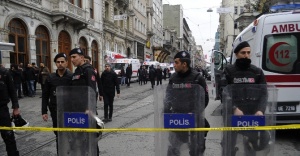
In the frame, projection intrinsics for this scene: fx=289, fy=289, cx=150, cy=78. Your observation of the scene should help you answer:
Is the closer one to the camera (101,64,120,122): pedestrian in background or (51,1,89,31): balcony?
(101,64,120,122): pedestrian in background

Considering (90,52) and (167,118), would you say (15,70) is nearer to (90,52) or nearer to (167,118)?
(167,118)

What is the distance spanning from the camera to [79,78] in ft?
15.3

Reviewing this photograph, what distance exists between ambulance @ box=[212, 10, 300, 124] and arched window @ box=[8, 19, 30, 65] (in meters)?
14.6

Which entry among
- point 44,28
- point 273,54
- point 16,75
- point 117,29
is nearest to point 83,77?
point 273,54

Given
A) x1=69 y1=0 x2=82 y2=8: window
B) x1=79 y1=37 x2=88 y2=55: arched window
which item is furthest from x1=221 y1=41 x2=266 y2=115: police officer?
x1=79 y1=37 x2=88 y2=55: arched window

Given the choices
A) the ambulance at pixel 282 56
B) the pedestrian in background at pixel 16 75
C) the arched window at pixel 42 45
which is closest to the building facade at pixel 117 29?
the arched window at pixel 42 45

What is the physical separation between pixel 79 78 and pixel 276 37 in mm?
4083

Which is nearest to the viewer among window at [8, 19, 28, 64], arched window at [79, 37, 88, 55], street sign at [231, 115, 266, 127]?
street sign at [231, 115, 266, 127]

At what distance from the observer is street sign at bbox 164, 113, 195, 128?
353 centimetres

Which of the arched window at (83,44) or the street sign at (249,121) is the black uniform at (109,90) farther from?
the arched window at (83,44)

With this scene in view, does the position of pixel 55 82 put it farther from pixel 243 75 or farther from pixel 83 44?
pixel 83 44

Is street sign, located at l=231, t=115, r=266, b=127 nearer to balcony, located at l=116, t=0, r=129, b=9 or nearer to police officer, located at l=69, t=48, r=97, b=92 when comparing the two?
police officer, located at l=69, t=48, r=97, b=92

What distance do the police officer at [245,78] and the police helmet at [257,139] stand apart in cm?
10

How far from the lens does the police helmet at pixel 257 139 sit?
3.53 meters
